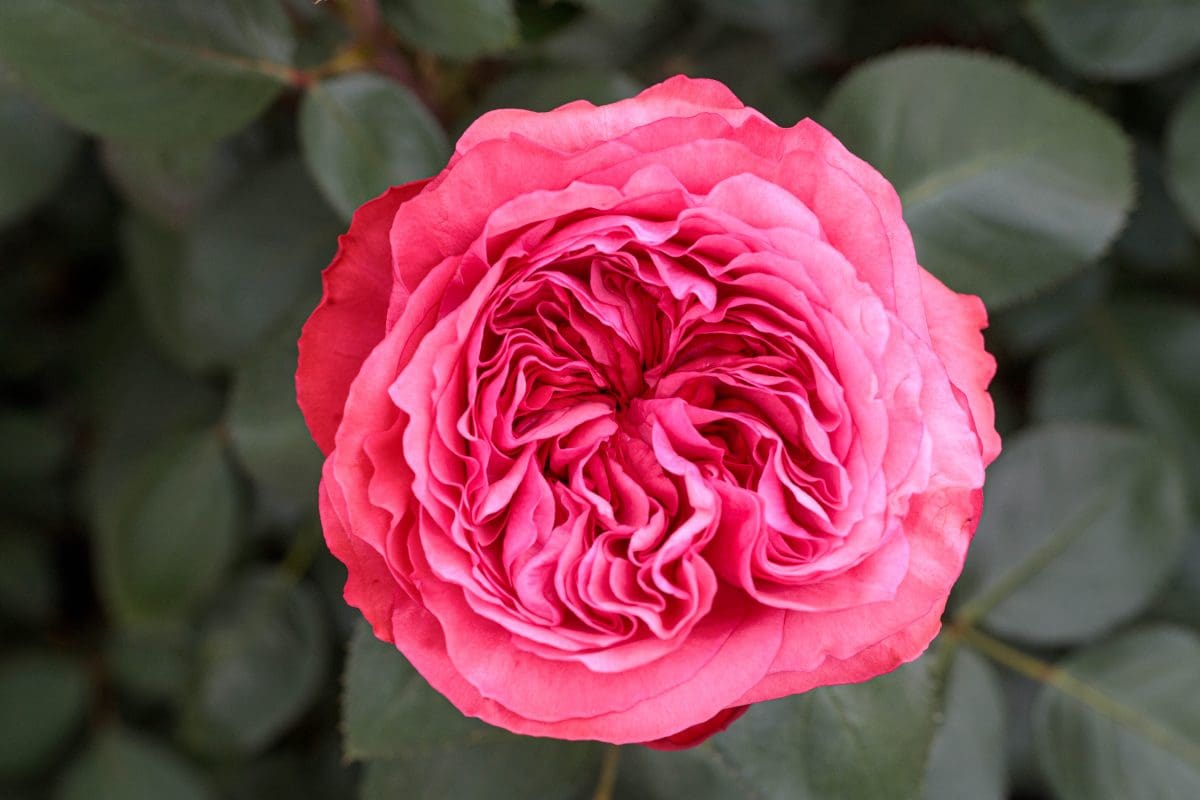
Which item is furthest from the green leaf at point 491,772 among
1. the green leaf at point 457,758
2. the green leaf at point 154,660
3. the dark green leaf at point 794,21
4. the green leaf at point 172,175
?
the dark green leaf at point 794,21

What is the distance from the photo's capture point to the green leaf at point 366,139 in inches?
28.3

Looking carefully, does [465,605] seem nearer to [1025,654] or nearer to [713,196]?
[713,196]

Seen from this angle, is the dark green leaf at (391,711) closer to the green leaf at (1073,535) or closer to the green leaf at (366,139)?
the green leaf at (366,139)

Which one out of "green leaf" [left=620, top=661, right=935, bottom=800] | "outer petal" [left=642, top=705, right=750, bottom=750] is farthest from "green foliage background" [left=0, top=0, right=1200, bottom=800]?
"outer petal" [left=642, top=705, right=750, bottom=750]

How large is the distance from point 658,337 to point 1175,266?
829mm

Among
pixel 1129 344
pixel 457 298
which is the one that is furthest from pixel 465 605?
pixel 1129 344

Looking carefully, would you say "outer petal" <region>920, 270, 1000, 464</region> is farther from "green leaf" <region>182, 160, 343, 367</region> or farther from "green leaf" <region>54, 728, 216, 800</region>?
"green leaf" <region>54, 728, 216, 800</region>

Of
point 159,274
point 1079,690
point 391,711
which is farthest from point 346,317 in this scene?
point 1079,690

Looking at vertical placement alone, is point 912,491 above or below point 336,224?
above

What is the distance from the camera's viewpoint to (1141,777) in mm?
868

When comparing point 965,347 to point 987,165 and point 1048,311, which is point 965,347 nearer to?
point 987,165

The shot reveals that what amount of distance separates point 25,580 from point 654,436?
1004mm

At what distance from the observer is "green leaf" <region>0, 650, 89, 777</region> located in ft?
3.73

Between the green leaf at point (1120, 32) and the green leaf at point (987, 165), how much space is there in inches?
6.6
